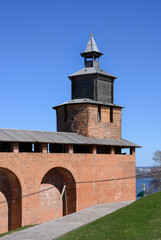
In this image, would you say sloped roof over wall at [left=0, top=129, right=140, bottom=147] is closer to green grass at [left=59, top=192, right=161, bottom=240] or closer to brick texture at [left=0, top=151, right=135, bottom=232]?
brick texture at [left=0, top=151, right=135, bottom=232]

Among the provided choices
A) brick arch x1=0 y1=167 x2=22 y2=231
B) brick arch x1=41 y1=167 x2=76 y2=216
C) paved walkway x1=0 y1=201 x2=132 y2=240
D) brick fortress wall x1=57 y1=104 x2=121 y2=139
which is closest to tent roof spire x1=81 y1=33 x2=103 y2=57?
brick fortress wall x1=57 y1=104 x2=121 y2=139

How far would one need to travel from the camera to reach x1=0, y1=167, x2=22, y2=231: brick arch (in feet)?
58.2

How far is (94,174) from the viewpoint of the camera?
21.6 meters

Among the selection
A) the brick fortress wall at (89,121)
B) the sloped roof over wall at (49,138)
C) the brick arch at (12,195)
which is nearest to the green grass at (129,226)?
the brick arch at (12,195)

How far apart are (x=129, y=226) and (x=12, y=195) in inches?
354

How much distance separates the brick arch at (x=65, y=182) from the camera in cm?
2034

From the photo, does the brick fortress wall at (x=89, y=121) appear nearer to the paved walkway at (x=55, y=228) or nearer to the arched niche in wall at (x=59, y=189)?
the arched niche in wall at (x=59, y=189)

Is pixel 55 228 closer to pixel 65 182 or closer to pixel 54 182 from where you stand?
pixel 54 182

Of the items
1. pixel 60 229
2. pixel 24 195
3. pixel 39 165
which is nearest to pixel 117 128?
pixel 39 165

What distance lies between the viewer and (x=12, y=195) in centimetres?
1820

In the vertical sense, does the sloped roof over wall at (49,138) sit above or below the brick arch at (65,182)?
above

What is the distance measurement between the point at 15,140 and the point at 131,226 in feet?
28.2

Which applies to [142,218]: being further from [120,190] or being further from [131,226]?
[120,190]

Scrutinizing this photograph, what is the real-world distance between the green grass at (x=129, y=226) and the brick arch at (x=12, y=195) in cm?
639
